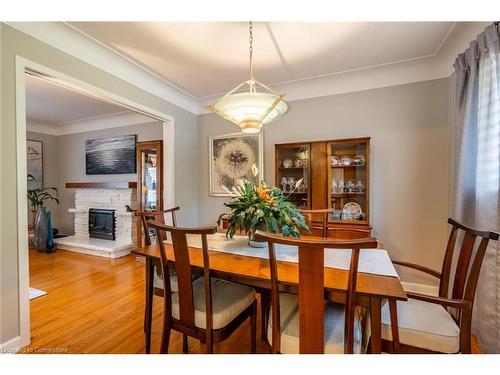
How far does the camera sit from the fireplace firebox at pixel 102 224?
427cm

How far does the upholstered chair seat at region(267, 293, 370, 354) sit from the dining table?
14 centimetres

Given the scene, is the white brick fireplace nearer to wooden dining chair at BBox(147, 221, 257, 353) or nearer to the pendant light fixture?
wooden dining chair at BBox(147, 221, 257, 353)

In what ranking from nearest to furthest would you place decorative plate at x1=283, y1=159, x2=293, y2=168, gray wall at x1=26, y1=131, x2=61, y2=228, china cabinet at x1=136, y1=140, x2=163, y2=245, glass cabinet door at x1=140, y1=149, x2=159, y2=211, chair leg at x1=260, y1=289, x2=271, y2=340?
1. chair leg at x1=260, y1=289, x2=271, y2=340
2. decorative plate at x1=283, y1=159, x2=293, y2=168
3. china cabinet at x1=136, y1=140, x2=163, y2=245
4. glass cabinet door at x1=140, y1=149, x2=159, y2=211
5. gray wall at x1=26, y1=131, x2=61, y2=228

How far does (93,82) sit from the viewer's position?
2.10 metres

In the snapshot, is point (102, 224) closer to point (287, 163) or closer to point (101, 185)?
point (101, 185)

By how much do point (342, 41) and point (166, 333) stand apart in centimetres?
260

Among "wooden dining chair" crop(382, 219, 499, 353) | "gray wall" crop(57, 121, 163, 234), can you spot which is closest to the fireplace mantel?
"gray wall" crop(57, 121, 163, 234)

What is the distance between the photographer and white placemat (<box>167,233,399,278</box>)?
1.27m

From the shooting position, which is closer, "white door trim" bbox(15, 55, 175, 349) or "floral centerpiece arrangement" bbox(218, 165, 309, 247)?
"floral centerpiece arrangement" bbox(218, 165, 309, 247)

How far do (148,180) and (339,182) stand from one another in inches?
120

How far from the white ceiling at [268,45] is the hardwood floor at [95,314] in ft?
8.03
